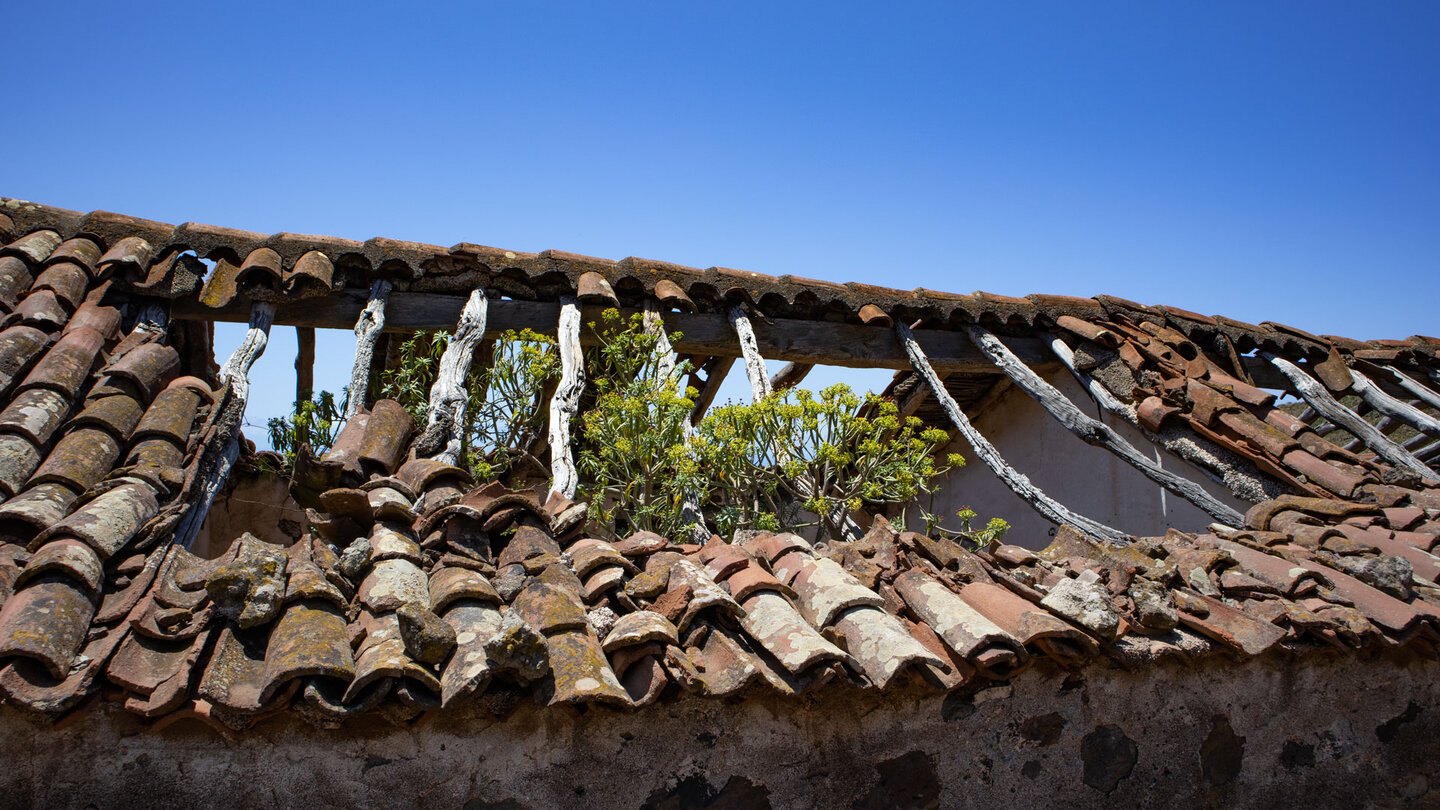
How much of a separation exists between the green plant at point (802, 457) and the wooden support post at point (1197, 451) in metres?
1.59

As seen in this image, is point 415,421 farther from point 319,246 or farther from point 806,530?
point 806,530

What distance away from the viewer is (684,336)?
575 cm

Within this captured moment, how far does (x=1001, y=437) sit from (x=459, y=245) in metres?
4.95

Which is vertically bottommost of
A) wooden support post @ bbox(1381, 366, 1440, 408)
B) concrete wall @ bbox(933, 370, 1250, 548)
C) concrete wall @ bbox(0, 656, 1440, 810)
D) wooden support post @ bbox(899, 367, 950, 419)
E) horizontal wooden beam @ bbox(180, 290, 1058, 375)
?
concrete wall @ bbox(0, 656, 1440, 810)

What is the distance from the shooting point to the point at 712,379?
6535mm

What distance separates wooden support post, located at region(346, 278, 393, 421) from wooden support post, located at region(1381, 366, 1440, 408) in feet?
25.6

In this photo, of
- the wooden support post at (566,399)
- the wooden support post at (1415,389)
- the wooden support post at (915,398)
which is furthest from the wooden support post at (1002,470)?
the wooden support post at (1415,389)

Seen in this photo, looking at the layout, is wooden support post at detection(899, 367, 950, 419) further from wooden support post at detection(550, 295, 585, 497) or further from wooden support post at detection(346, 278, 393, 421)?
wooden support post at detection(346, 278, 393, 421)

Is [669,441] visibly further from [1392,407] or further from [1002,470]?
[1392,407]

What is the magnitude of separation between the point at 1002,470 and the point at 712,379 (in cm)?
216

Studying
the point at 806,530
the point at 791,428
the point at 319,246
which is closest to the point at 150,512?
the point at 319,246

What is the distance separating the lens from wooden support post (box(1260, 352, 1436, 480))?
5668mm

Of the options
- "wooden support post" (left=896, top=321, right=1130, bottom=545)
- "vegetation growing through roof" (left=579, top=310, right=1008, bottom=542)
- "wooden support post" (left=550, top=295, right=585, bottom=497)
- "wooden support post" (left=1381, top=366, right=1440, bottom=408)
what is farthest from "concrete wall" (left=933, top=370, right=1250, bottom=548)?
"wooden support post" (left=550, top=295, right=585, bottom=497)

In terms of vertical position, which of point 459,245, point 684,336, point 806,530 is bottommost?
point 806,530
